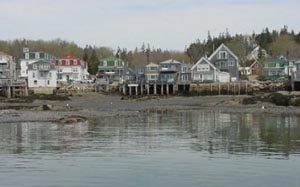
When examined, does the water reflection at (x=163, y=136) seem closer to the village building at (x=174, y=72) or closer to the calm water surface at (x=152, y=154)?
the calm water surface at (x=152, y=154)

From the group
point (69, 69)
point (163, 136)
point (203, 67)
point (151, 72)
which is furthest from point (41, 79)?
point (163, 136)

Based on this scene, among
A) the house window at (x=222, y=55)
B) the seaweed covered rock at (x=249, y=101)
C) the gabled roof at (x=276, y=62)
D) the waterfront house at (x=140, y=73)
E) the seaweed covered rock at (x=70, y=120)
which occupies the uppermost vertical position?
the house window at (x=222, y=55)

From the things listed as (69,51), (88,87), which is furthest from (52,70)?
(69,51)

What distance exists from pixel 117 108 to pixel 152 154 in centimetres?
3477

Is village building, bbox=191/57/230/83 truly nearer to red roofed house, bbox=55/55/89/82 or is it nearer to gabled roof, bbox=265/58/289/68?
gabled roof, bbox=265/58/289/68

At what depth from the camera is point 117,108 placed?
5934 cm

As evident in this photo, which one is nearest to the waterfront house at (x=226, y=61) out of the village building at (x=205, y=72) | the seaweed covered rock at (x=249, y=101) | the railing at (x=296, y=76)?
the village building at (x=205, y=72)

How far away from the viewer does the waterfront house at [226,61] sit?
95188 mm

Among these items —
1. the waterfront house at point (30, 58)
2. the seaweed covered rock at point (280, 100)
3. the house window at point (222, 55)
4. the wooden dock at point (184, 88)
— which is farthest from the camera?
the waterfront house at point (30, 58)

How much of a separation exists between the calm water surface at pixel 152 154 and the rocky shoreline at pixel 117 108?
7.19 meters

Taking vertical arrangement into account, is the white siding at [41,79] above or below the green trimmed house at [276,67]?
below

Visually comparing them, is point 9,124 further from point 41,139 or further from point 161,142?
point 161,142

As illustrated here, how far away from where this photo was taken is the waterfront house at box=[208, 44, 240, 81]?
95188 mm

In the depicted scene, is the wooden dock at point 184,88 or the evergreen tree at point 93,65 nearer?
the wooden dock at point 184,88
